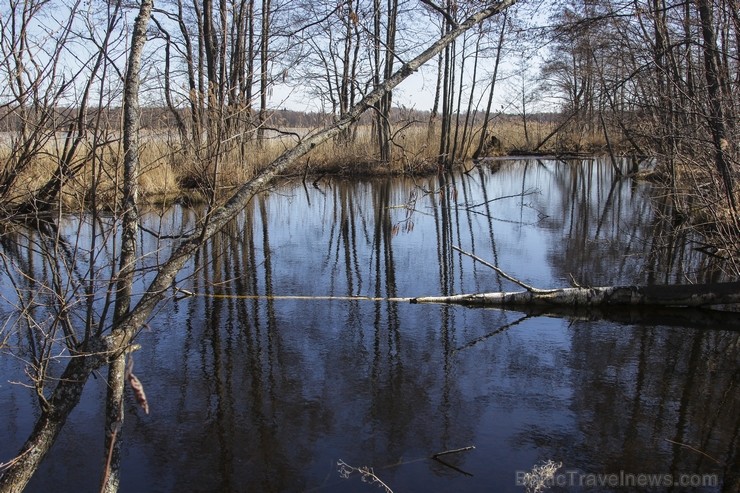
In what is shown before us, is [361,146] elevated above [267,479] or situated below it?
above

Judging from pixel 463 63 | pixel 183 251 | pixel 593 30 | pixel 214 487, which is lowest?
pixel 214 487

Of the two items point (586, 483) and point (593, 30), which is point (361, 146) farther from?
point (586, 483)

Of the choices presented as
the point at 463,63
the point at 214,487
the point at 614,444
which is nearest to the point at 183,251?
the point at 214,487

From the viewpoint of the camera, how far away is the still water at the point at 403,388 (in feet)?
11.7

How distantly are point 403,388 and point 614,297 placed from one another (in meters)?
2.82

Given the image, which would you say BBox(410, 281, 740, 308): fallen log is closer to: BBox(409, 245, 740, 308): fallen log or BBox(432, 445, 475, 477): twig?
BBox(409, 245, 740, 308): fallen log

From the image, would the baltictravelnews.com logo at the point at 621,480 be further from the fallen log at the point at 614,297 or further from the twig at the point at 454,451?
the fallen log at the point at 614,297

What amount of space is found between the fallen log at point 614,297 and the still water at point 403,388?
154mm

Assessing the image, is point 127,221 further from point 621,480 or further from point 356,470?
point 621,480

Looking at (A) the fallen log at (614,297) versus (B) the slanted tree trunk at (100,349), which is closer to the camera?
(B) the slanted tree trunk at (100,349)

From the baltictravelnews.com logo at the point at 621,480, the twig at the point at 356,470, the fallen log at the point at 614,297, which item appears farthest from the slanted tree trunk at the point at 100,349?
the fallen log at the point at 614,297

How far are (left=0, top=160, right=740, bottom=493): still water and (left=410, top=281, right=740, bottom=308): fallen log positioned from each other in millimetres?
154

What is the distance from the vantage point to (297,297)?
698 centimetres

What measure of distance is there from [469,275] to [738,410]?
388 cm
